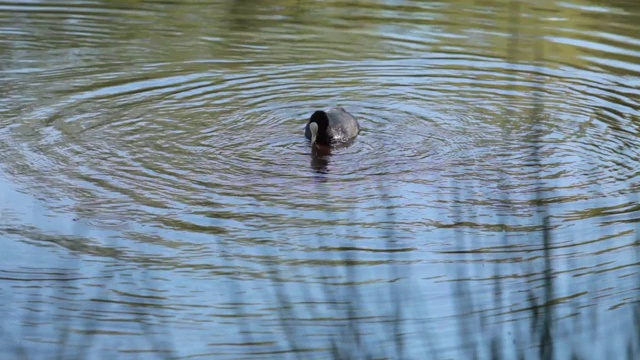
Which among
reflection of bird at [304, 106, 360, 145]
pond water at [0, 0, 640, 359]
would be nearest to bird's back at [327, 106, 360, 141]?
reflection of bird at [304, 106, 360, 145]

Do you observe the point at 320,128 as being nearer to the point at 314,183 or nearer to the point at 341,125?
the point at 341,125

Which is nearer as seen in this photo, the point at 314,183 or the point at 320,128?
the point at 314,183

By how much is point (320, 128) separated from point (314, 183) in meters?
1.46

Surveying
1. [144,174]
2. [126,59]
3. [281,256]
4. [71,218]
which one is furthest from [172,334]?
[126,59]

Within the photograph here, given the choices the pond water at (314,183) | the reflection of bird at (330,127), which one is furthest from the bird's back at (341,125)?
the pond water at (314,183)

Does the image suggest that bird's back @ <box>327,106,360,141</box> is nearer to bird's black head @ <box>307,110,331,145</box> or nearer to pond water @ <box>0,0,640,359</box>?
bird's black head @ <box>307,110,331,145</box>

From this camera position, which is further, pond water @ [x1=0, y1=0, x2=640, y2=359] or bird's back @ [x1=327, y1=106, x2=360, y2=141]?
bird's back @ [x1=327, y1=106, x2=360, y2=141]

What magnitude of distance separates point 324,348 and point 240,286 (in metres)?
1.21

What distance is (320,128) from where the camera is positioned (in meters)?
11.3

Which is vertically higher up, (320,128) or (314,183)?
(320,128)

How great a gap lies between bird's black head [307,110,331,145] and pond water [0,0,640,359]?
6.0 inches

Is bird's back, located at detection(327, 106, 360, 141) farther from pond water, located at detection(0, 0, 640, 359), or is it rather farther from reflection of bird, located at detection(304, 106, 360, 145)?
pond water, located at detection(0, 0, 640, 359)

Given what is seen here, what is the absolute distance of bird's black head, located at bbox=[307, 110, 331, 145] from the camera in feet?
36.9

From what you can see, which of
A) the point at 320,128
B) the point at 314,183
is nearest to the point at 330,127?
the point at 320,128
